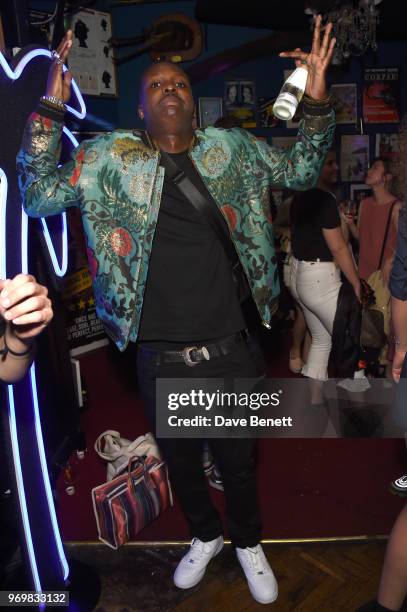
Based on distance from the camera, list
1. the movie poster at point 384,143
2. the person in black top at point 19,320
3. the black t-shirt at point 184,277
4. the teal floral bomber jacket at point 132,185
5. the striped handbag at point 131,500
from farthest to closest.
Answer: the movie poster at point 384,143 < the striped handbag at point 131,500 < the black t-shirt at point 184,277 < the teal floral bomber jacket at point 132,185 < the person in black top at point 19,320

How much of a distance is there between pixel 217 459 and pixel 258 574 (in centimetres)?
47

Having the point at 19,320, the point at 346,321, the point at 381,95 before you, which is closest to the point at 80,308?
the point at 346,321

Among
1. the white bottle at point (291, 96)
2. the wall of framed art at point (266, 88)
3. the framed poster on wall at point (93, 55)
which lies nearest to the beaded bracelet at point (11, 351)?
the white bottle at point (291, 96)

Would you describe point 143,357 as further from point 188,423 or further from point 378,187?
point 378,187

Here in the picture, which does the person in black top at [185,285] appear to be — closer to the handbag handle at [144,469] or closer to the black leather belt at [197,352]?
the black leather belt at [197,352]

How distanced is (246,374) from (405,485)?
105 cm

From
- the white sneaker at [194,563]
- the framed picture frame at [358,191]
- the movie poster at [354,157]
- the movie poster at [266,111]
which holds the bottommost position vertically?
the white sneaker at [194,563]

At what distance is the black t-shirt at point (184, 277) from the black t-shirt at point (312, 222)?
3.74 ft

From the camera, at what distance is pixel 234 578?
2133 mm

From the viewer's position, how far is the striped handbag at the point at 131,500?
90.1 inches

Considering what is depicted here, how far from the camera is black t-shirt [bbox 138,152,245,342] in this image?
1815 mm

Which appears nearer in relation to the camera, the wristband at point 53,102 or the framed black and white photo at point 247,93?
the wristband at point 53,102

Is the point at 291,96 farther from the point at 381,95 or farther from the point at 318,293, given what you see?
the point at 381,95

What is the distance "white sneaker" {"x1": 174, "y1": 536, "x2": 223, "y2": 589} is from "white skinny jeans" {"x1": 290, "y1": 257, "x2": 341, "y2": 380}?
1.41 m
